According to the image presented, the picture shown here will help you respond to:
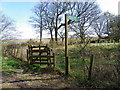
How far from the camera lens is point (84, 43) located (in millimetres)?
6070

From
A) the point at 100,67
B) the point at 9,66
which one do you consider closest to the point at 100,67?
the point at 100,67

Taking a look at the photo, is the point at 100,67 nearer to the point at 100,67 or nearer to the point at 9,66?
the point at 100,67

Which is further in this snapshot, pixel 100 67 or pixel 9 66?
pixel 9 66

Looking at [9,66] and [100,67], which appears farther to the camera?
[9,66]

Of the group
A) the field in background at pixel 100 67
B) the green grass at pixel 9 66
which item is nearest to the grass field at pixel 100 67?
the field in background at pixel 100 67

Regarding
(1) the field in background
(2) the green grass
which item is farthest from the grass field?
(2) the green grass

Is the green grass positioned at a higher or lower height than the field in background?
lower

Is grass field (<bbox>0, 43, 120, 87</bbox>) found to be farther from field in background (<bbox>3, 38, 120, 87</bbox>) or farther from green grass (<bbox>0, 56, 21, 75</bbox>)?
green grass (<bbox>0, 56, 21, 75</bbox>)

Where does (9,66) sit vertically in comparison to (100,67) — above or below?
below

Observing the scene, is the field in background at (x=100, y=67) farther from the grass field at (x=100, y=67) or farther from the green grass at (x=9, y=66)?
the green grass at (x=9, y=66)

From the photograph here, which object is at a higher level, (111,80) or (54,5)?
(54,5)

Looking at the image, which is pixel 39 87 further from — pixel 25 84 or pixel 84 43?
pixel 84 43

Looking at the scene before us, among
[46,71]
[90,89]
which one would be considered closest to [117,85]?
[90,89]

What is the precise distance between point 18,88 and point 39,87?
0.72 metres
